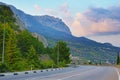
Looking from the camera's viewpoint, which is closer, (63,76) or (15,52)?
(63,76)

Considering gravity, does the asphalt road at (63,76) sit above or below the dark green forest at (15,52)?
below

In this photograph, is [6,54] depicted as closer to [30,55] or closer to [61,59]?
[30,55]

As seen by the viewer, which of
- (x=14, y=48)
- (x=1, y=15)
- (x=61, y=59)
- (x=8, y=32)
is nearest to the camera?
(x=14, y=48)

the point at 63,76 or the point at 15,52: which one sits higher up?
the point at 15,52

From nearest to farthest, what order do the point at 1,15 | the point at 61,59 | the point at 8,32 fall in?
the point at 8,32
the point at 1,15
the point at 61,59

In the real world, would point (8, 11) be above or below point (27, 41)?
above

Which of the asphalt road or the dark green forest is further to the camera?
the dark green forest

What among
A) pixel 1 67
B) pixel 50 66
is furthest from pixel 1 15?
pixel 1 67

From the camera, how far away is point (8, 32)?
260 ft

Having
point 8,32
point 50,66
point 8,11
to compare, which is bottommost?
point 50,66

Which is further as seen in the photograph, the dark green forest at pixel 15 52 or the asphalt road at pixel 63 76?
the dark green forest at pixel 15 52

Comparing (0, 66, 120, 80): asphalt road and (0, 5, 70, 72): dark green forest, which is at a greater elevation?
(0, 5, 70, 72): dark green forest

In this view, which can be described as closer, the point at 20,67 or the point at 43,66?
the point at 20,67

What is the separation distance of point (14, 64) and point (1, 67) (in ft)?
58.3
